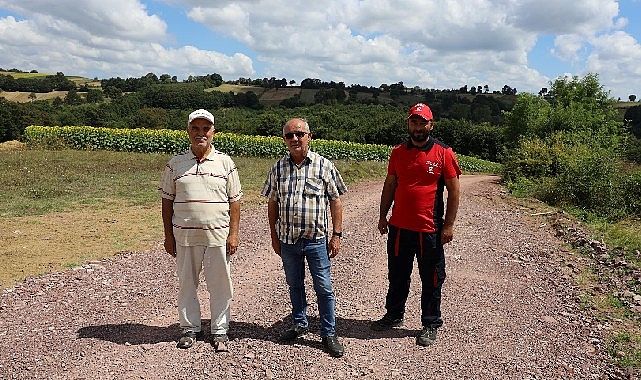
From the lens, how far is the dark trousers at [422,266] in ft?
13.5

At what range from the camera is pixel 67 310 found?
184 inches

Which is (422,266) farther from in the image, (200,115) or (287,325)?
(200,115)

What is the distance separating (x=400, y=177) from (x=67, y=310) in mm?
3327

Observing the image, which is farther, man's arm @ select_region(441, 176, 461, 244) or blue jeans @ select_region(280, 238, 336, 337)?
man's arm @ select_region(441, 176, 461, 244)

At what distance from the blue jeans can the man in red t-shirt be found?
28.0 inches

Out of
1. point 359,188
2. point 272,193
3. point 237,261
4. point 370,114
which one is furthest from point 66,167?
point 370,114

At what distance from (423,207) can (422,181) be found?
8.4 inches

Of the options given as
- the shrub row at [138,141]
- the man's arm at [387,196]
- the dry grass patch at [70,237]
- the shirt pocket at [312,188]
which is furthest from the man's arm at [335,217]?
→ the shrub row at [138,141]

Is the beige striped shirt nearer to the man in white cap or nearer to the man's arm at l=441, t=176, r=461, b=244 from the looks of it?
the man in white cap

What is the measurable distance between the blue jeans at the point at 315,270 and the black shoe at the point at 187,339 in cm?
86

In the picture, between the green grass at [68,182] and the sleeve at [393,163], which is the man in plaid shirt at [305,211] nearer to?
the sleeve at [393,163]

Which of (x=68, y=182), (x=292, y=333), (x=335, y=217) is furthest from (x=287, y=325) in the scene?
(x=68, y=182)

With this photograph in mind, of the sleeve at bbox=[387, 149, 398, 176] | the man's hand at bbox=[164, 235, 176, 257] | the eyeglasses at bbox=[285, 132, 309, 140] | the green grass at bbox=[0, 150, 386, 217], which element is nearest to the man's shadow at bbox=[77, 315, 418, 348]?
the man's hand at bbox=[164, 235, 176, 257]

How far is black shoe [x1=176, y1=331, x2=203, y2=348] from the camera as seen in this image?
3.88 metres
